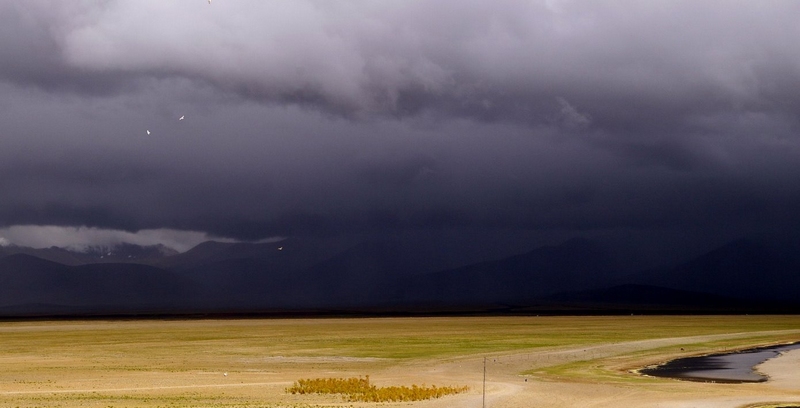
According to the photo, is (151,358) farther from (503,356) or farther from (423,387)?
(423,387)

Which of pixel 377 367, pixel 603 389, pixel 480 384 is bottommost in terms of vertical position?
pixel 603 389

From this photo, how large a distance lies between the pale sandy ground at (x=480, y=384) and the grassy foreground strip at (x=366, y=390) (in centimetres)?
135

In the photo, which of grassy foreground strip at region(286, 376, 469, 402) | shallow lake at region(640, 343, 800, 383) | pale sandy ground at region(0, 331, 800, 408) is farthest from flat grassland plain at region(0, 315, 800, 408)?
shallow lake at region(640, 343, 800, 383)

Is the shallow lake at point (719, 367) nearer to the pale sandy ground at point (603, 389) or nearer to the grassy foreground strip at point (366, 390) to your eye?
the pale sandy ground at point (603, 389)

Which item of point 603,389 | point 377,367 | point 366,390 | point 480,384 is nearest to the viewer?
point 366,390

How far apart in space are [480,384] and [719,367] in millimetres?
28256

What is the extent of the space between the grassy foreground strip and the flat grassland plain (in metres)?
1.21

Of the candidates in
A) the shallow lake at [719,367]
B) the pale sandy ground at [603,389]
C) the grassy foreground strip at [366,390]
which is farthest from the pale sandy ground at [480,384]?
the shallow lake at [719,367]

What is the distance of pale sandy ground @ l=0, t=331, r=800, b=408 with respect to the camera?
57731mm

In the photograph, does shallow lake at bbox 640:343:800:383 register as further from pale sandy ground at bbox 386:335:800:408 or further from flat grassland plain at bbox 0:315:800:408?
flat grassland plain at bbox 0:315:800:408

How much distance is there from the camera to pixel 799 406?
56094mm

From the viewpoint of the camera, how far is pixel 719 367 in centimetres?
8406

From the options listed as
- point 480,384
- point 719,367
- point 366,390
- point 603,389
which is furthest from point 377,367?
point 719,367

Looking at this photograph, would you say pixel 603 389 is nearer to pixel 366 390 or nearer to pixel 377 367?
pixel 366 390
